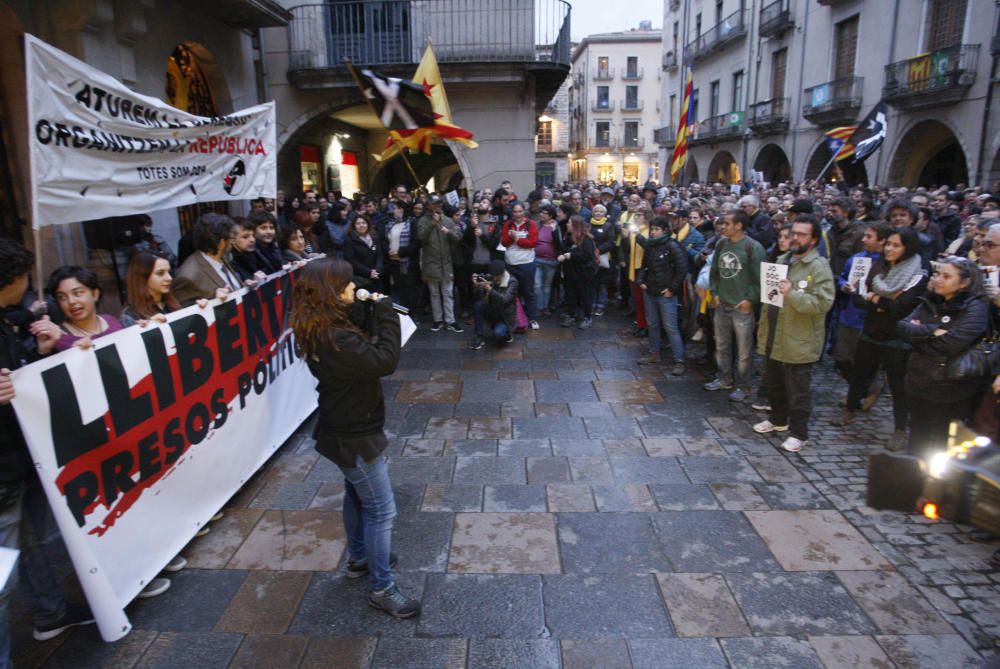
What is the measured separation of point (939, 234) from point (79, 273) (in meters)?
9.34

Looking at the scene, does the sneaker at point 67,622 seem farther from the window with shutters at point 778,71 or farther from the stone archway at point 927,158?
the window with shutters at point 778,71

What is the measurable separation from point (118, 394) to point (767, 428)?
198 inches

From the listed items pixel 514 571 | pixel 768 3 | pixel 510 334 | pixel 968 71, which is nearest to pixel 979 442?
pixel 514 571

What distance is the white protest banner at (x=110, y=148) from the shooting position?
345 cm

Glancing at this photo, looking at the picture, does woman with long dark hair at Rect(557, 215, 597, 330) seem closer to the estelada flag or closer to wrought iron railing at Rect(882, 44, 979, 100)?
the estelada flag

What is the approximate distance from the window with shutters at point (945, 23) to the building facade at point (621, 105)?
40985mm

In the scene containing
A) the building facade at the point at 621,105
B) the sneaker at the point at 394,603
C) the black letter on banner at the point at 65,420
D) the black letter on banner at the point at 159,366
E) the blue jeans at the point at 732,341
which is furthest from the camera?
the building facade at the point at 621,105

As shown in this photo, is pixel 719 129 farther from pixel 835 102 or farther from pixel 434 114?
pixel 434 114

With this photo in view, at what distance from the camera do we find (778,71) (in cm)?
2786

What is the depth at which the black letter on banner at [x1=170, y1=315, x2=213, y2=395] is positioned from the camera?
12.4 ft

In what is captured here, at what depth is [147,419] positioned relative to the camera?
3.44 meters

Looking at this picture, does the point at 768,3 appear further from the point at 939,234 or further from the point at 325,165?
the point at 939,234

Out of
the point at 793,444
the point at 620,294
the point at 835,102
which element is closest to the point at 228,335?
the point at 793,444

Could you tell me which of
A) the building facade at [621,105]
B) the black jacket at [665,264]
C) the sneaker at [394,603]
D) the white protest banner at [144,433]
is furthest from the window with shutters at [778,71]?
the building facade at [621,105]
